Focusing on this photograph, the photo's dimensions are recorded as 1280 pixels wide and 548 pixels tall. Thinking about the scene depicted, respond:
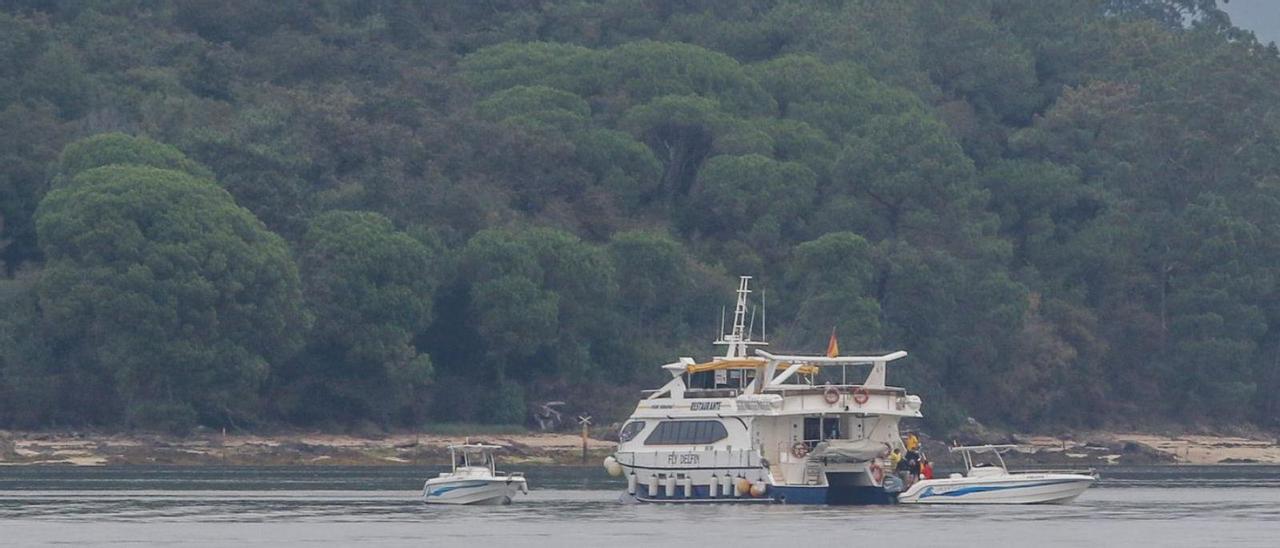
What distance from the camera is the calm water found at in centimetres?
5350

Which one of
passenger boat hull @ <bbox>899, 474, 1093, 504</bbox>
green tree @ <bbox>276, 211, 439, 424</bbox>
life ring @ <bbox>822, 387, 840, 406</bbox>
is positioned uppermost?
green tree @ <bbox>276, 211, 439, 424</bbox>

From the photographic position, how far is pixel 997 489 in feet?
213

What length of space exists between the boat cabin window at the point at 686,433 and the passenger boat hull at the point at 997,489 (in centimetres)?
513

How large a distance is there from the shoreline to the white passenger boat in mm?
34297

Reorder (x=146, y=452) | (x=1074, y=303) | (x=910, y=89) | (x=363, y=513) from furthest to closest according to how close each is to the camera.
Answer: (x=910, y=89), (x=1074, y=303), (x=146, y=452), (x=363, y=513)

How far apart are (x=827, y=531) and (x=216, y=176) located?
199ft

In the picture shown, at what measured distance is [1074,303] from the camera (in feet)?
423

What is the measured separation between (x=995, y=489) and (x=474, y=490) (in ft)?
46.6

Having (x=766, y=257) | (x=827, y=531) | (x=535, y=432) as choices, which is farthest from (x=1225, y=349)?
(x=827, y=531)

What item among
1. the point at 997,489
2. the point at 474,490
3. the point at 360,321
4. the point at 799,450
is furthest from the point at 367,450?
the point at 997,489

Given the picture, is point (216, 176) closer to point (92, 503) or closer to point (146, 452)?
point (146, 452)

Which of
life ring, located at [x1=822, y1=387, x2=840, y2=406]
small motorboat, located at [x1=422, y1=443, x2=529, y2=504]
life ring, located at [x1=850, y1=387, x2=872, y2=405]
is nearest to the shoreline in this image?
small motorboat, located at [x1=422, y1=443, x2=529, y2=504]

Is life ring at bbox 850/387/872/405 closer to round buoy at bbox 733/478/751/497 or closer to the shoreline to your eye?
round buoy at bbox 733/478/751/497

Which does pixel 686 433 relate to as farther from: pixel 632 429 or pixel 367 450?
pixel 367 450
